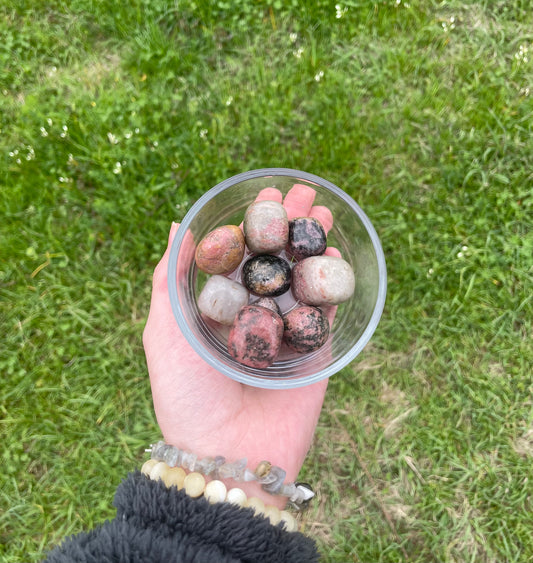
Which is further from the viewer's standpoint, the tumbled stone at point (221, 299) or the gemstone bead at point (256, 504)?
the tumbled stone at point (221, 299)

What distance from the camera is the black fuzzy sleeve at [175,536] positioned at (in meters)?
1.35

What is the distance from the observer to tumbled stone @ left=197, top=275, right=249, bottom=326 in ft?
5.97

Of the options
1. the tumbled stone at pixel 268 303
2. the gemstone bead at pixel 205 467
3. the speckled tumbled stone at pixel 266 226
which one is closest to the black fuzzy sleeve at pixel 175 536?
the gemstone bead at pixel 205 467

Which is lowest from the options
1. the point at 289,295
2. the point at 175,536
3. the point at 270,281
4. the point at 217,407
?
the point at 217,407

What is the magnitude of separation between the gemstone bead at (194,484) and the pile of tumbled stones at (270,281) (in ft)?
1.45

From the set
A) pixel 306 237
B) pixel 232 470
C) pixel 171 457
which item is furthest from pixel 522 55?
pixel 171 457

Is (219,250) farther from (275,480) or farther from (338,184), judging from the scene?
(338,184)

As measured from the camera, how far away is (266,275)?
1841 millimetres

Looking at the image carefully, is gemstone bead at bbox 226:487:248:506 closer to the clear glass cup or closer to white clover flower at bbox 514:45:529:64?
the clear glass cup

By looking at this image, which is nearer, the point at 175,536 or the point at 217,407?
the point at 175,536

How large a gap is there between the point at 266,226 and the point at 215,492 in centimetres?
99

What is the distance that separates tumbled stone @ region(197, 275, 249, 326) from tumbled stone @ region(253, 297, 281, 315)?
67 mm

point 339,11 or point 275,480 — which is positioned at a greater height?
point 339,11

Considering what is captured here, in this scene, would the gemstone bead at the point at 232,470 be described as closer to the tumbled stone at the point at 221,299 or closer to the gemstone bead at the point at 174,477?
the gemstone bead at the point at 174,477
